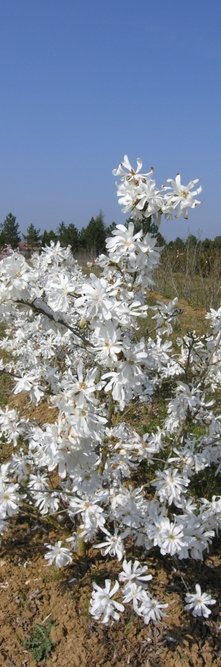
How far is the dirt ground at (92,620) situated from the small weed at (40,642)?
0.01 m

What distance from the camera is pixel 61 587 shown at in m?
2.54

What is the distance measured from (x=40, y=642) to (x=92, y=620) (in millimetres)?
258

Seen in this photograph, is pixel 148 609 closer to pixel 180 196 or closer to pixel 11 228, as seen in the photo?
pixel 180 196

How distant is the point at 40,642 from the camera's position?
2.28m

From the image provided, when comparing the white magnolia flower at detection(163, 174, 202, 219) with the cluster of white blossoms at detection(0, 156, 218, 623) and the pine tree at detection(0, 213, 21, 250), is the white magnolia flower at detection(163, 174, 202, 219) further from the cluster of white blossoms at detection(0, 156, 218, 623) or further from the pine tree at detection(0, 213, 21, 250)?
the pine tree at detection(0, 213, 21, 250)

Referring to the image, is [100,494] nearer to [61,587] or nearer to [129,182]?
[61,587]

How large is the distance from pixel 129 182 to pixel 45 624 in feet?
6.83

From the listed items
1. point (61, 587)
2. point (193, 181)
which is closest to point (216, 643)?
point (61, 587)

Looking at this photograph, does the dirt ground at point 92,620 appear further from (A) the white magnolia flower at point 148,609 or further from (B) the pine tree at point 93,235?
(B) the pine tree at point 93,235

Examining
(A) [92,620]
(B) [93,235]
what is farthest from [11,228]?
(A) [92,620]

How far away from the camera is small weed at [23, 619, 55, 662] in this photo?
2.22m

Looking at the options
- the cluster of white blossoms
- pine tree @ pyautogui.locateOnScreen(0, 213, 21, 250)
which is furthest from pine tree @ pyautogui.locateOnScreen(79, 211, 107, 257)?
the cluster of white blossoms

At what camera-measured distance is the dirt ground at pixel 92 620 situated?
2191mm

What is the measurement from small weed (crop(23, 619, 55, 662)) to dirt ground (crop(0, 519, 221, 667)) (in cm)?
1
